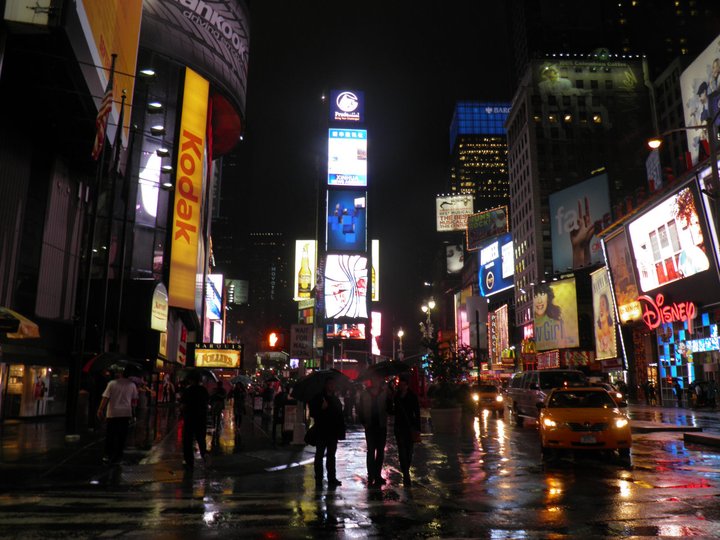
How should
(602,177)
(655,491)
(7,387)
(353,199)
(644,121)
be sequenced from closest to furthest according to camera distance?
(655,491) < (7,387) < (602,177) < (353,199) < (644,121)

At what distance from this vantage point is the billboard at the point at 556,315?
7088 cm

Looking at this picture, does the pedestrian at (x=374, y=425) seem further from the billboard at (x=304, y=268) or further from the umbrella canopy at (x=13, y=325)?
the billboard at (x=304, y=268)

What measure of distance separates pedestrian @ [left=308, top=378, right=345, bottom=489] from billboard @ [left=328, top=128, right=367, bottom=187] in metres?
72.5

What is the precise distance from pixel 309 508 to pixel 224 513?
1.11 m

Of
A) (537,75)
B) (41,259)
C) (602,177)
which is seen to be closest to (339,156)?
(602,177)

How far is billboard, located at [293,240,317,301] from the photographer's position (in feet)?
310

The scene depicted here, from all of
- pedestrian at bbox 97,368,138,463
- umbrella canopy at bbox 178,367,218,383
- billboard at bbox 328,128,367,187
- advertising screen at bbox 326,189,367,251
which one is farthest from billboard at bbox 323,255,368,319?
pedestrian at bbox 97,368,138,463

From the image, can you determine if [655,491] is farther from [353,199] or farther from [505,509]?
[353,199]

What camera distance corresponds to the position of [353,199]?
3214 inches

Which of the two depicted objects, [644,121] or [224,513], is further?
[644,121]

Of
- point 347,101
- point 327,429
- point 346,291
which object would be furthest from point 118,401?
point 347,101

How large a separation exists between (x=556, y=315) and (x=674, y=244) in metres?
40.2

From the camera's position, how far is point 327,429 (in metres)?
9.90

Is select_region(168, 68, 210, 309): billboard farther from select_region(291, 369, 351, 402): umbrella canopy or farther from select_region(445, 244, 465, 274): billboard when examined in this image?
select_region(445, 244, 465, 274): billboard
